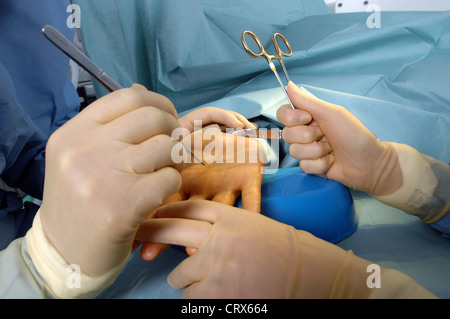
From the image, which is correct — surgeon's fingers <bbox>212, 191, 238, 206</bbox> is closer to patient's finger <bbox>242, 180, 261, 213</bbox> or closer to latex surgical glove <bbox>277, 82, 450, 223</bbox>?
patient's finger <bbox>242, 180, 261, 213</bbox>

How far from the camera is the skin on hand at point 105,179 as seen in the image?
51 cm

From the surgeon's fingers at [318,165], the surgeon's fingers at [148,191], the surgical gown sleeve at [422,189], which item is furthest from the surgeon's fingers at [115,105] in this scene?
the surgical gown sleeve at [422,189]

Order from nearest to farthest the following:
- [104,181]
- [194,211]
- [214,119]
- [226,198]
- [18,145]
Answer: [104,181], [194,211], [226,198], [18,145], [214,119]

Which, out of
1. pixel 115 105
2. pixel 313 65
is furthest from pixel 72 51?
pixel 313 65

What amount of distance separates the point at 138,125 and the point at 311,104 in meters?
0.48

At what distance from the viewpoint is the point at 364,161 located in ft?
2.77

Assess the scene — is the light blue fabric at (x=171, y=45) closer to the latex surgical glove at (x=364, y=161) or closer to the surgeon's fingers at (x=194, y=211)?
the latex surgical glove at (x=364, y=161)

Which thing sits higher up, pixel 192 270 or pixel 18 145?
pixel 18 145

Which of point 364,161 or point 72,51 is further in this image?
point 364,161

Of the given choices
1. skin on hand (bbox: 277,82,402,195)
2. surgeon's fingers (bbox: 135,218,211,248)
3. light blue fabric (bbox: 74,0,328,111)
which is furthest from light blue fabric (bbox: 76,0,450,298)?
surgeon's fingers (bbox: 135,218,211,248)

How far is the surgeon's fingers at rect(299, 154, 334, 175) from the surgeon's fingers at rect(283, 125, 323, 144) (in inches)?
2.3

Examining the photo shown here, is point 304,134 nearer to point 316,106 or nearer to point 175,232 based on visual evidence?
point 316,106
